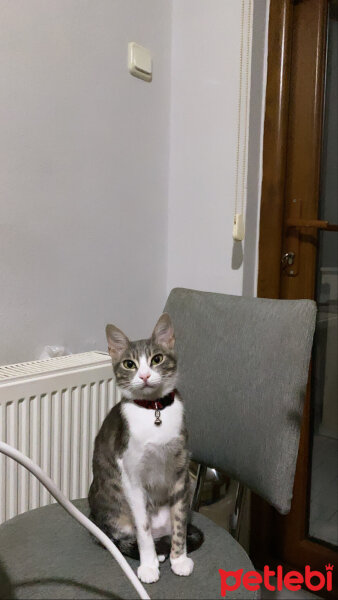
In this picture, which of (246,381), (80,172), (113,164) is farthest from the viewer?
(113,164)

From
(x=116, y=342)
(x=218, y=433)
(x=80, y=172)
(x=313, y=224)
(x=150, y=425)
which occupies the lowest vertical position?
(x=218, y=433)

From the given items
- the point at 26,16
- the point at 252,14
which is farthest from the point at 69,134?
the point at 252,14

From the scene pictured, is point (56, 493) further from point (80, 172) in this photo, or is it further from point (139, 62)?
point (139, 62)

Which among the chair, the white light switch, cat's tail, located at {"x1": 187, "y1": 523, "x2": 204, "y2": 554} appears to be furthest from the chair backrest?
the white light switch

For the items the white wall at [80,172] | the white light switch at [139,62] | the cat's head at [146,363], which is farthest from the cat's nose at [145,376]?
the white light switch at [139,62]

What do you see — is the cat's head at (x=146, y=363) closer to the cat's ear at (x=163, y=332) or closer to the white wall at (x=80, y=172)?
the cat's ear at (x=163, y=332)

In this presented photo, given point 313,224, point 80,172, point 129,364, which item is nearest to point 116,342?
point 129,364

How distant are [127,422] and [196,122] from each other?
Result: 1.11 metres

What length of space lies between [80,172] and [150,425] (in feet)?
2.67

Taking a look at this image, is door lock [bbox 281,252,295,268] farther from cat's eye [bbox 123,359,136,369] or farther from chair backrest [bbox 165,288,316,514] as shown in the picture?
cat's eye [bbox 123,359,136,369]

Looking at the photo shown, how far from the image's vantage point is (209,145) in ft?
5.26

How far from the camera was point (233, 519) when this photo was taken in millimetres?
1128

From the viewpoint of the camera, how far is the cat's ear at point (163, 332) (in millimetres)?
888

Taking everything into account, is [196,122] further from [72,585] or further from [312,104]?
[72,585]
